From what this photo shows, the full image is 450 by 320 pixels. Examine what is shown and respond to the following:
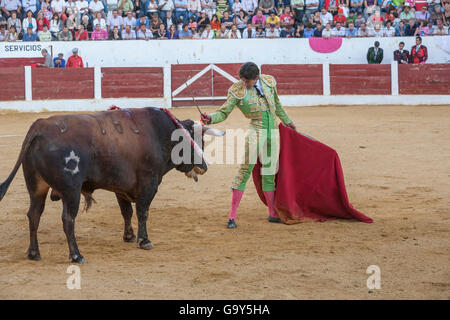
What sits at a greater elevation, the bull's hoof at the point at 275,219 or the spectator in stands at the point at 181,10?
the spectator in stands at the point at 181,10

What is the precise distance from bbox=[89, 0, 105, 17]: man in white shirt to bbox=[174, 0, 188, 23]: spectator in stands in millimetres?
1710

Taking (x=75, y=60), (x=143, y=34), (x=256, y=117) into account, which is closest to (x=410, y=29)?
(x=143, y=34)

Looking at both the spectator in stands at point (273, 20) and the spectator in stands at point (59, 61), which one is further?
the spectator in stands at point (273, 20)

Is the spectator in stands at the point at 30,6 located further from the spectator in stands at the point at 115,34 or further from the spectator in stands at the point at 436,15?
the spectator in stands at the point at 436,15

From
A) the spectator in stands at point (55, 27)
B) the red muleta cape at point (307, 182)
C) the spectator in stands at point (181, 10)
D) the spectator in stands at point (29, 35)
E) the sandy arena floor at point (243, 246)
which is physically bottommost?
the sandy arena floor at point (243, 246)

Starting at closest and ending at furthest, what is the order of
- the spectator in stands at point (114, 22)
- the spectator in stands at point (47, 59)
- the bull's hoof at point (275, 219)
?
the bull's hoof at point (275, 219), the spectator in stands at point (47, 59), the spectator in stands at point (114, 22)

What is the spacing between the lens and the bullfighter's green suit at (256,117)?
5207 millimetres

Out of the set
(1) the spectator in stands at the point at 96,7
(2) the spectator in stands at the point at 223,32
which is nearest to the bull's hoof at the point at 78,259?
(2) the spectator in stands at the point at 223,32

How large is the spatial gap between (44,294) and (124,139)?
4.18 ft

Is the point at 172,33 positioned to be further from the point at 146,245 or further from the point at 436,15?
the point at 146,245

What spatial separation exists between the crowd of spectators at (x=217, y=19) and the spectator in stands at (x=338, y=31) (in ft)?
0.04

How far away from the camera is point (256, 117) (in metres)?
5.26

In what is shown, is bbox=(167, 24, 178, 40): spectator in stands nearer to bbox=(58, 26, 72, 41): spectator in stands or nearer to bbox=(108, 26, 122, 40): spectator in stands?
bbox=(108, 26, 122, 40): spectator in stands

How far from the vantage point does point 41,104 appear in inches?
565
